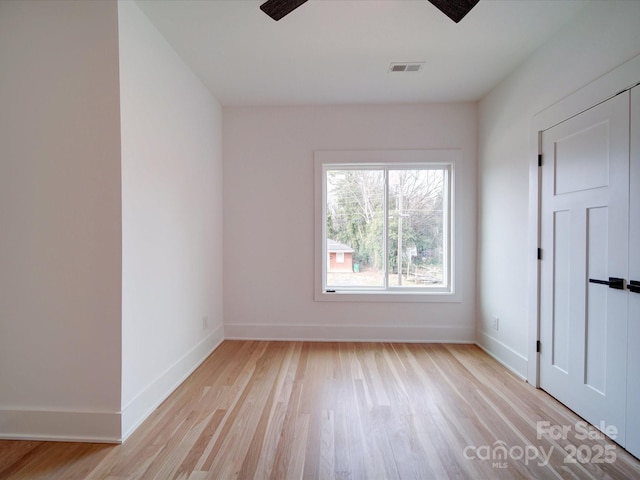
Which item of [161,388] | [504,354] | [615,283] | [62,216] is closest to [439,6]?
[615,283]

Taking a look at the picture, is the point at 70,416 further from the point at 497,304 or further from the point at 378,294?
the point at 497,304

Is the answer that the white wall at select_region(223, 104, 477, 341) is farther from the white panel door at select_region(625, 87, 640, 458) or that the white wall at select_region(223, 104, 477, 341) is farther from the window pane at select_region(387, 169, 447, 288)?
the white panel door at select_region(625, 87, 640, 458)

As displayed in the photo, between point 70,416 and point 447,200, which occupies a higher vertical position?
point 447,200

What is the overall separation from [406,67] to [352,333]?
9.12 feet

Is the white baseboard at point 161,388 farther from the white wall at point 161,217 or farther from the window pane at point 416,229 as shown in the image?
the window pane at point 416,229

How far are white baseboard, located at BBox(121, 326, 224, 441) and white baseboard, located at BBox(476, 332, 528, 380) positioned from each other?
2936mm

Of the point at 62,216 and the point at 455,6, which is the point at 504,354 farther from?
the point at 62,216

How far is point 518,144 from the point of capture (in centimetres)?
249

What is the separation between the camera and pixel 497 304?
279 centimetres

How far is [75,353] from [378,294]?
2.67 meters

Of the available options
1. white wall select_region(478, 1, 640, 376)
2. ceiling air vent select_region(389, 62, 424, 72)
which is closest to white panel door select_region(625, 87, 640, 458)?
white wall select_region(478, 1, 640, 376)

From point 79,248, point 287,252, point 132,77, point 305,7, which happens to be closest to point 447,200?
point 287,252

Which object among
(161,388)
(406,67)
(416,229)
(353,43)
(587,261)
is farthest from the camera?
(416,229)

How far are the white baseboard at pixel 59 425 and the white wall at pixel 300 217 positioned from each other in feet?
5.29
